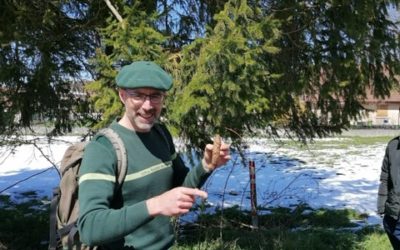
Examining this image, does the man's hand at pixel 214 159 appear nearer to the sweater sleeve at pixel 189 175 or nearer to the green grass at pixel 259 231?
the sweater sleeve at pixel 189 175

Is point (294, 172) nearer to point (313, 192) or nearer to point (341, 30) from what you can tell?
point (313, 192)

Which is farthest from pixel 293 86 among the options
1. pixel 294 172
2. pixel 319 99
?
pixel 294 172

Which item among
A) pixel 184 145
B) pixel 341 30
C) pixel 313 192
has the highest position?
pixel 341 30

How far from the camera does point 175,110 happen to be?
13.3 ft

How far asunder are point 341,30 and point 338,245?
248 cm

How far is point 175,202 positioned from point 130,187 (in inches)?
17.4

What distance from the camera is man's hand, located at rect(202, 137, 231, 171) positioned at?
6.62 ft

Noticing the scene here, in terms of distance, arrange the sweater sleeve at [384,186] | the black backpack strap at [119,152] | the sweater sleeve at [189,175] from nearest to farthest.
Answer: the black backpack strap at [119,152] < the sweater sleeve at [189,175] < the sweater sleeve at [384,186]

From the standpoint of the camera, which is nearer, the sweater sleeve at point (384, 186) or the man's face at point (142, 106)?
the man's face at point (142, 106)

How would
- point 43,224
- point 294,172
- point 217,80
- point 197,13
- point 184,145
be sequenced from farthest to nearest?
point 294,172
point 43,224
point 197,13
point 184,145
point 217,80

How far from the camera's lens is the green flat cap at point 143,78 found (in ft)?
6.15

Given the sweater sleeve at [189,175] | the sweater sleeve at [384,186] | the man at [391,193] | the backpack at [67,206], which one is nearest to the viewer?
the backpack at [67,206]

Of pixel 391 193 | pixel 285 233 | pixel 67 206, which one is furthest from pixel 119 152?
pixel 285 233

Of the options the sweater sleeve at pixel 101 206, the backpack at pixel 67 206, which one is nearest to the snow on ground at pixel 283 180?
→ the backpack at pixel 67 206
